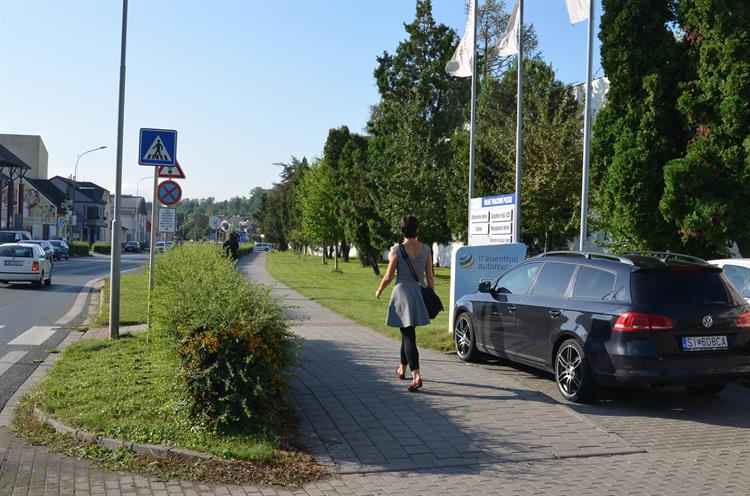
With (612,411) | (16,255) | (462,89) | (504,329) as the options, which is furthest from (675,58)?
(462,89)

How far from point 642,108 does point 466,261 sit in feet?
20.2

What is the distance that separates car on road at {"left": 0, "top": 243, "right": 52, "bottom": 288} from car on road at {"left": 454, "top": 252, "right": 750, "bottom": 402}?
2086 cm

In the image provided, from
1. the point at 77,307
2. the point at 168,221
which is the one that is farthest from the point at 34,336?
the point at 77,307

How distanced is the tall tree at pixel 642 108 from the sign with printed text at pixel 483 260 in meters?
4.62

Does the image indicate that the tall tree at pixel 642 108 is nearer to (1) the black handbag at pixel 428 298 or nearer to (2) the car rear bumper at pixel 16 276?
(1) the black handbag at pixel 428 298

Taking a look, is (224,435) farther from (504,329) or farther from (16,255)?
(16,255)

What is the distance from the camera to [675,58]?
1563 centimetres

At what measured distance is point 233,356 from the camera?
6.20 metres

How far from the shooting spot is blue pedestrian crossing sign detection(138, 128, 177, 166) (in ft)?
41.3

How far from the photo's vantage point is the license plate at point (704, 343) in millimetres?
7418

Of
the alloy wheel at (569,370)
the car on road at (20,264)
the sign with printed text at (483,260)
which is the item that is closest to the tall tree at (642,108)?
the sign with printed text at (483,260)

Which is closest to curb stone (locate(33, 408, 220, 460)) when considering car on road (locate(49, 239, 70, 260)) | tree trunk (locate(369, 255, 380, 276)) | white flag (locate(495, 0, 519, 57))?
white flag (locate(495, 0, 519, 57))

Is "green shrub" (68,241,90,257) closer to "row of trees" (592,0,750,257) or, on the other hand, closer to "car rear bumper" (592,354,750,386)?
"row of trees" (592,0,750,257)

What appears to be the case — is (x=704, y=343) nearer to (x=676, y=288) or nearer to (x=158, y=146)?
(x=676, y=288)
